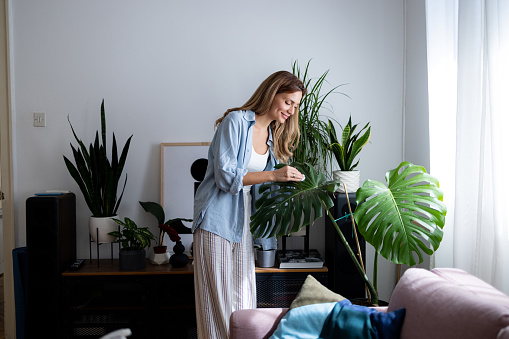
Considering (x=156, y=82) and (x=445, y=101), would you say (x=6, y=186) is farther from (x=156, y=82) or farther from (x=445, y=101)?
(x=445, y=101)

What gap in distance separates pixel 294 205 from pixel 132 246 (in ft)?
4.18

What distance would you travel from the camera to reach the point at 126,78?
10.5 ft

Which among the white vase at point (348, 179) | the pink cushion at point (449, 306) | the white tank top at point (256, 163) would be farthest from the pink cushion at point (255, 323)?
the white vase at point (348, 179)

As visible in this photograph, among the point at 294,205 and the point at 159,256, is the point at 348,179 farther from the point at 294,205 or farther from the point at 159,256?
the point at 159,256

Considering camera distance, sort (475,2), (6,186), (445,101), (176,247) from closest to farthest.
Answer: (475,2), (445,101), (176,247), (6,186)

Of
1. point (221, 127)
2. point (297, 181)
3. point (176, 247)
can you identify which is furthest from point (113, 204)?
point (297, 181)

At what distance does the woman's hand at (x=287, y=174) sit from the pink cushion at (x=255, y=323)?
654 mm

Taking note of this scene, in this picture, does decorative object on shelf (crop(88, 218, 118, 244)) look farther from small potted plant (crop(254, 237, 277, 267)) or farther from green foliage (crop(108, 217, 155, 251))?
small potted plant (crop(254, 237, 277, 267))

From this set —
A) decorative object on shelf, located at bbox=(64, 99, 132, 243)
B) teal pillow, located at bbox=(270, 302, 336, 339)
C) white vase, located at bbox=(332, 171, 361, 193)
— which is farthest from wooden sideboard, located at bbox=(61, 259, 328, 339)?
teal pillow, located at bbox=(270, 302, 336, 339)

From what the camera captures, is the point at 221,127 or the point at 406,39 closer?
the point at 221,127

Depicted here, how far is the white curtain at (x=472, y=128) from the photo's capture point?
1993 millimetres

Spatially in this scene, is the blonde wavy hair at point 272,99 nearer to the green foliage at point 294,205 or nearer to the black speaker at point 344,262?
the green foliage at point 294,205

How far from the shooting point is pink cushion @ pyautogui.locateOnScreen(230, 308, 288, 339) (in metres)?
1.72

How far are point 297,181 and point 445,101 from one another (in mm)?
962
